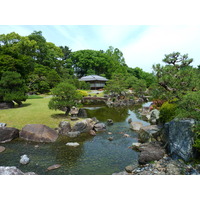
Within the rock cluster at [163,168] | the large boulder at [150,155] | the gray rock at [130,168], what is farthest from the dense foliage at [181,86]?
the gray rock at [130,168]

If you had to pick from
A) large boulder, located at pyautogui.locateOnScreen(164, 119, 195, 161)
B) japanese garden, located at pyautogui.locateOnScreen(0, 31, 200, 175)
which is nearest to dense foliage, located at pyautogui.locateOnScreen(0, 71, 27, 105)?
japanese garden, located at pyautogui.locateOnScreen(0, 31, 200, 175)

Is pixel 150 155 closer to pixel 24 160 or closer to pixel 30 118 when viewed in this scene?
pixel 24 160

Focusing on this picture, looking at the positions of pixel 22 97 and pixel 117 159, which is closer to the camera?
pixel 117 159

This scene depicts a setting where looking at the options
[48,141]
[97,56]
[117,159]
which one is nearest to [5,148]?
[48,141]

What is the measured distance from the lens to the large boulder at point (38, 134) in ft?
28.4

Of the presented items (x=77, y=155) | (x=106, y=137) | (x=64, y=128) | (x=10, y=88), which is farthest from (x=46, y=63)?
(x=77, y=155)

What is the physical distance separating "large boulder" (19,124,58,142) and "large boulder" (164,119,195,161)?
6.26 m

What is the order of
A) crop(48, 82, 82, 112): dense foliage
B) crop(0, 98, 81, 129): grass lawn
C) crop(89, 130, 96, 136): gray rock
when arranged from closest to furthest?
crop(89, 130, 96, 136): gray rock → crop(0, 98, 81, 129): grass lawn → crop(48, 82, 82, 112): dense foliage

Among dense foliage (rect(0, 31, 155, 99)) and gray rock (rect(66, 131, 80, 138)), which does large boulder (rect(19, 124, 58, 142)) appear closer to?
gray rock (rect(66, 131, 80, 138))

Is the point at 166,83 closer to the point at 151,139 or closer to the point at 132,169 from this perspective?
the point at 151,139

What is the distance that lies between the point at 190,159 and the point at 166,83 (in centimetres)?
334

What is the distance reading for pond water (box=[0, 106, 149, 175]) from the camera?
5.98 meters

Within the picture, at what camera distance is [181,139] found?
608cm

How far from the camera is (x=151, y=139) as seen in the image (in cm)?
862
